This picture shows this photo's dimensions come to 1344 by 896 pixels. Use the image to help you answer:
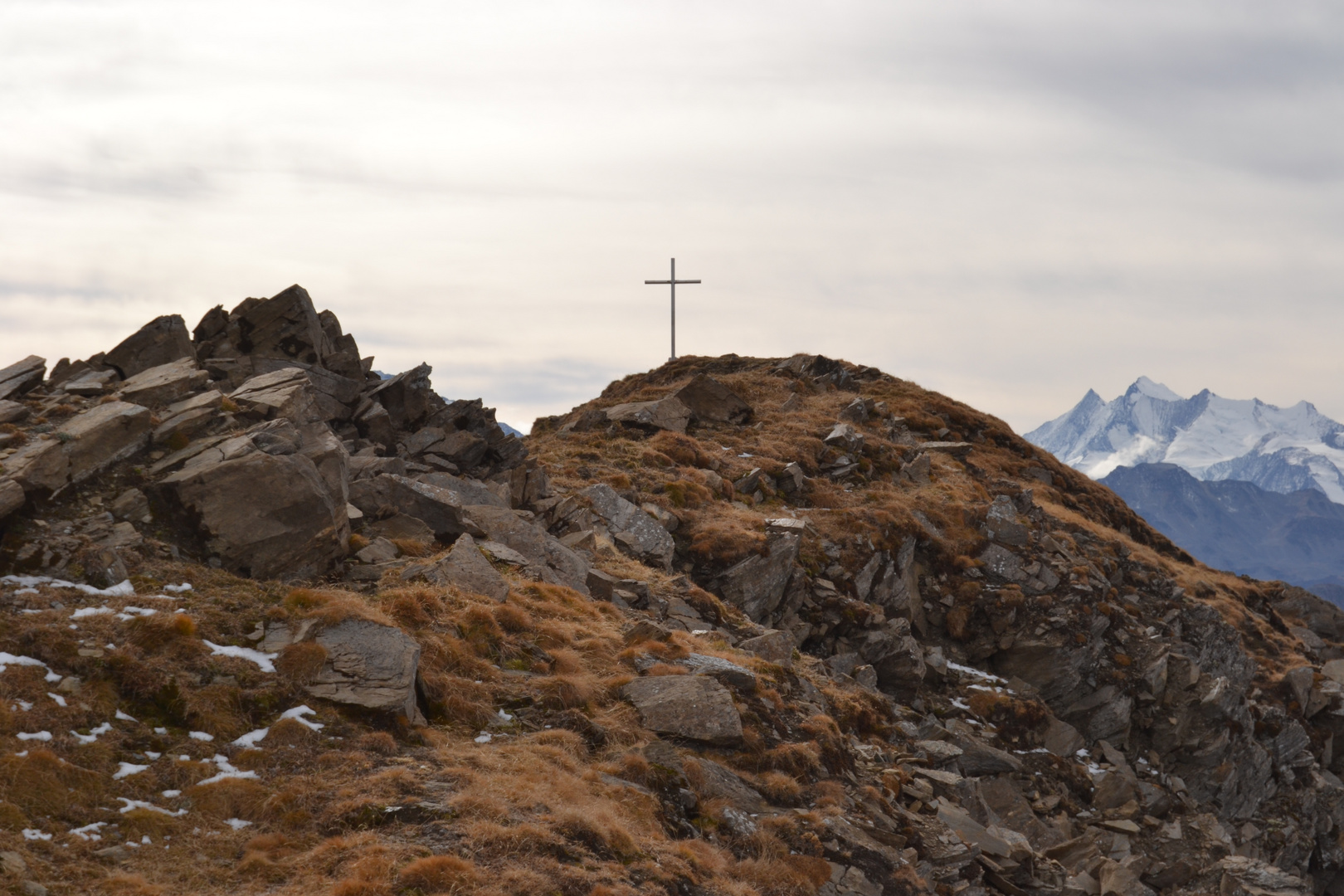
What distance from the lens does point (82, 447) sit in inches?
645

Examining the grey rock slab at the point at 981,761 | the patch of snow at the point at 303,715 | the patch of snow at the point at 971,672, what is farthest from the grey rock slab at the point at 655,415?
the patch of snow at the point at 303,715

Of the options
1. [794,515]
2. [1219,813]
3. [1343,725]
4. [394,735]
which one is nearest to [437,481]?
[394,735]

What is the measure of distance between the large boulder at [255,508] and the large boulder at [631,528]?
11132mm

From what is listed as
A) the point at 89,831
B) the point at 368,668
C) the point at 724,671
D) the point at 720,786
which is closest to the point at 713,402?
the point at 724,671

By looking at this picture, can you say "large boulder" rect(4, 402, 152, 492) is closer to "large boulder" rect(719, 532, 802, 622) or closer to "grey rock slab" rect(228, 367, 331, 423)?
"grey rock slab" rect(228, 367, 331, 423)

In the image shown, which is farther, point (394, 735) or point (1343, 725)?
point (1343, 725)

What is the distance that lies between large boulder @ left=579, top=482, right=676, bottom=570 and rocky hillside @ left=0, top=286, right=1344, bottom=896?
0.41ft

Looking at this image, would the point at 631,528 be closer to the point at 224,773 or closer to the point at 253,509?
the point at 253,509

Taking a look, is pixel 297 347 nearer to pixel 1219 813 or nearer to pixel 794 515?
pixel 794 515

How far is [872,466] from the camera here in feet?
132

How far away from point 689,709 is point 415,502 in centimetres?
915

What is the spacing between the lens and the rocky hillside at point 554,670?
11.4m

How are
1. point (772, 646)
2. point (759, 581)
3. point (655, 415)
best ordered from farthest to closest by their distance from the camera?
point (655, 415) → point (759, 581) → point (772, 646)

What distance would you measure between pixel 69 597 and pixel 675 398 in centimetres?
3133
